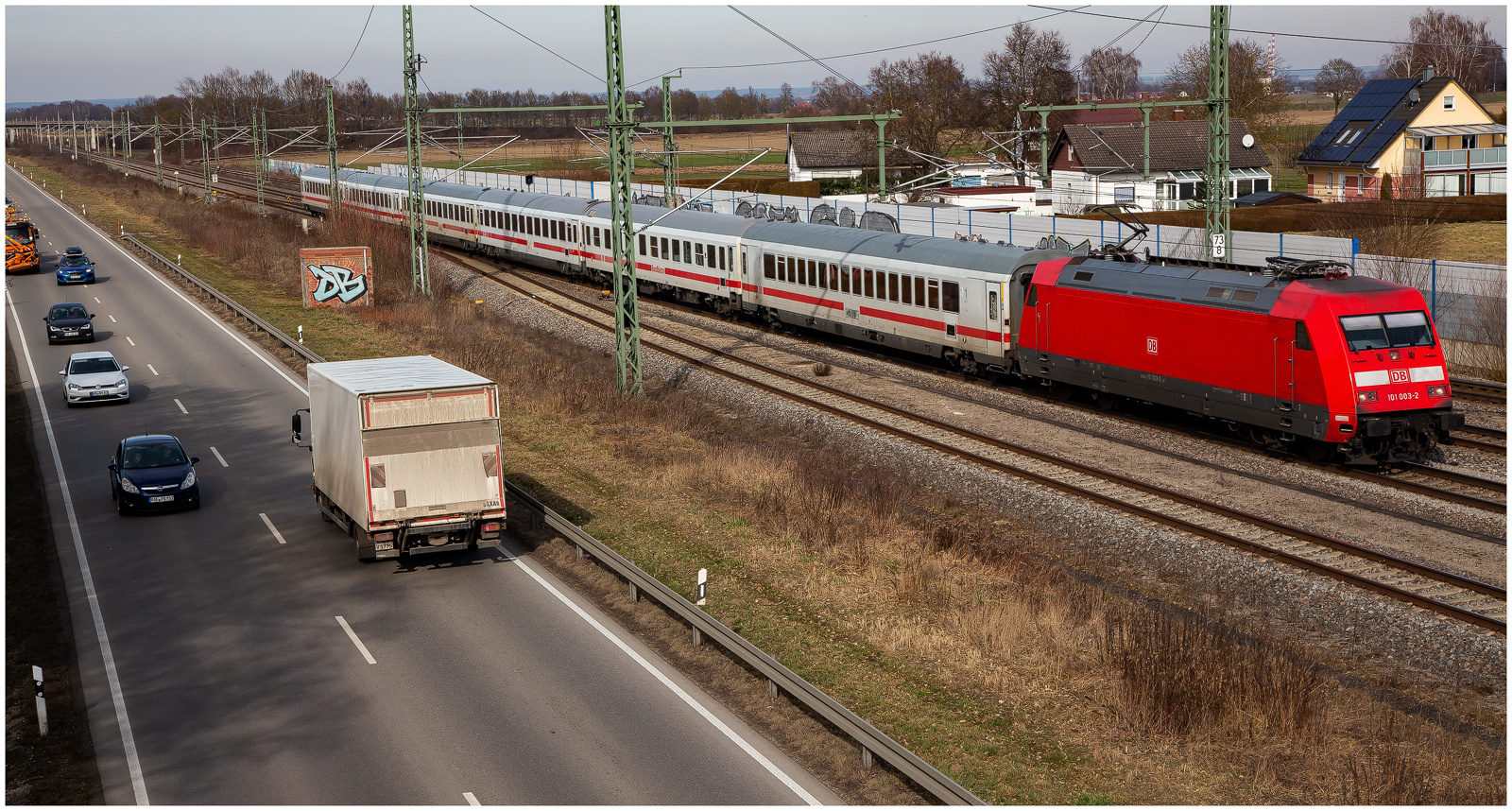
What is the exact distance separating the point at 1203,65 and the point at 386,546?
11014 centimetres

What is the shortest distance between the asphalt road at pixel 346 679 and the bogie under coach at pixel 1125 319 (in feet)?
46.0

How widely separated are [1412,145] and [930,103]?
1350 inches

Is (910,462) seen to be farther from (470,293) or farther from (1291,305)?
(470,293)

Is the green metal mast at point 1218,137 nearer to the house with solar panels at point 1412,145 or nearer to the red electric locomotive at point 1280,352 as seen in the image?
the red electric locomotive at point 1280,352

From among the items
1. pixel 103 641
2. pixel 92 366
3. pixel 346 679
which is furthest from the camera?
pixel 92 366

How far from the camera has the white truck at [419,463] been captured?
1838 centimetres

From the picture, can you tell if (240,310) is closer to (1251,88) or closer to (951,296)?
(951,296)

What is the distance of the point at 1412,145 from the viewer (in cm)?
8112

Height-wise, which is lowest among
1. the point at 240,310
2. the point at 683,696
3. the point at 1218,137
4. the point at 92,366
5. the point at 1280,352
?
the point at 683,696

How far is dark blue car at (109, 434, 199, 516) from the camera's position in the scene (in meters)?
22.8

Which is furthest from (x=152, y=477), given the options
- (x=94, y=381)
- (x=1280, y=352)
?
(x=1280, y=352)

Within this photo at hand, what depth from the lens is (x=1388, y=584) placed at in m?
17.9

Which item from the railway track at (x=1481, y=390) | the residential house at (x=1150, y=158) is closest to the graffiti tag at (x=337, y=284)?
the railway track at (x=1481, y=390)

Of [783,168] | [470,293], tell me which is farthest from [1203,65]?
[470,293]
